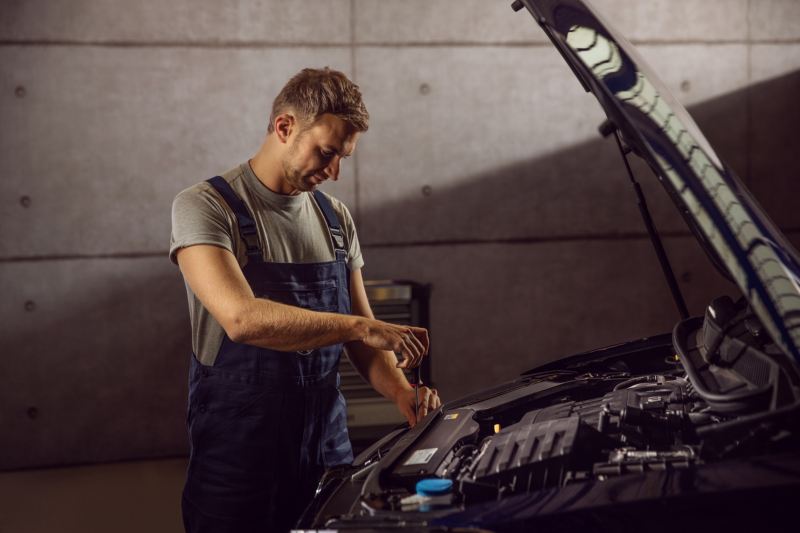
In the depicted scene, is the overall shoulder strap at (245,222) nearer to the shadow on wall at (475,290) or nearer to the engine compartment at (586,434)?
the engine compartment at (586,434)

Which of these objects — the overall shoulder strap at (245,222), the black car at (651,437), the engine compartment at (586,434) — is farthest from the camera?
the overall shoulder strap at (245,222)

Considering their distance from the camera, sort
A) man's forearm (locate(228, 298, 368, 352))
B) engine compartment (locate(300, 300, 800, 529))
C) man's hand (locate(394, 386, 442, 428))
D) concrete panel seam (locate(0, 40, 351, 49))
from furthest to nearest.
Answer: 1. concrete panel seam (locate(0, 40, 351, 49))
2. man's hand (locate(394, 386, 442, 428))
3. man's forearm (locate(228, 298, 368, 352))
4. engine compartment (locate(300, 300, 800, 529))

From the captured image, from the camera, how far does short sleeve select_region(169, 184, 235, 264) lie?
4.80ft

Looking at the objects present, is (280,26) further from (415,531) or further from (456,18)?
(415,531)

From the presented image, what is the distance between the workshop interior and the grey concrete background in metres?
0.01

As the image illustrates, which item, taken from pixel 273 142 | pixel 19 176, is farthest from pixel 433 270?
pixel 273 142

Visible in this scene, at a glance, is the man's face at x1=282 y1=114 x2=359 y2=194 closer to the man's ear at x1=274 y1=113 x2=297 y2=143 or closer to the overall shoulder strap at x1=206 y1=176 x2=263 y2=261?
the man's ear at x1=274 y1=113 x2=297 y2=143

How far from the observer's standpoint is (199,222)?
147 centimetres

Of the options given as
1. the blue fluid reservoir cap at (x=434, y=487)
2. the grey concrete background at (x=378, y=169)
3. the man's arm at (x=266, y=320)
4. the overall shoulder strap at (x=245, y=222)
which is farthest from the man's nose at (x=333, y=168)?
the grey concrete background at (x=378, y=169)

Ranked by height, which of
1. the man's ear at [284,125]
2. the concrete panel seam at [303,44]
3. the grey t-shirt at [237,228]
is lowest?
the grey t-shirt at [237,228]

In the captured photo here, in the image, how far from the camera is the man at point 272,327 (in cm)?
143

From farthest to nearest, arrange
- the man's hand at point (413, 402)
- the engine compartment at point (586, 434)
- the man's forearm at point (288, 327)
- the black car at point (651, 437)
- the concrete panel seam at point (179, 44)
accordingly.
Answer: the concrete panel seam at point (179, 44) → the man's hand at point (413, 402) → the man's forearm at point (288, 327) → the engine compartment at point (586, 434) → the black car at point (651, 437)

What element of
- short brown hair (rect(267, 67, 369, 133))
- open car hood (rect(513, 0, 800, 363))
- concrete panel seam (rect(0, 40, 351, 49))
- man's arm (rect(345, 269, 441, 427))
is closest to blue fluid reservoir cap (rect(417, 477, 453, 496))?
open car hood (rect(513, 0, 800, 363))

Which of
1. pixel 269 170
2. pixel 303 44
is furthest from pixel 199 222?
pixel 303 44
